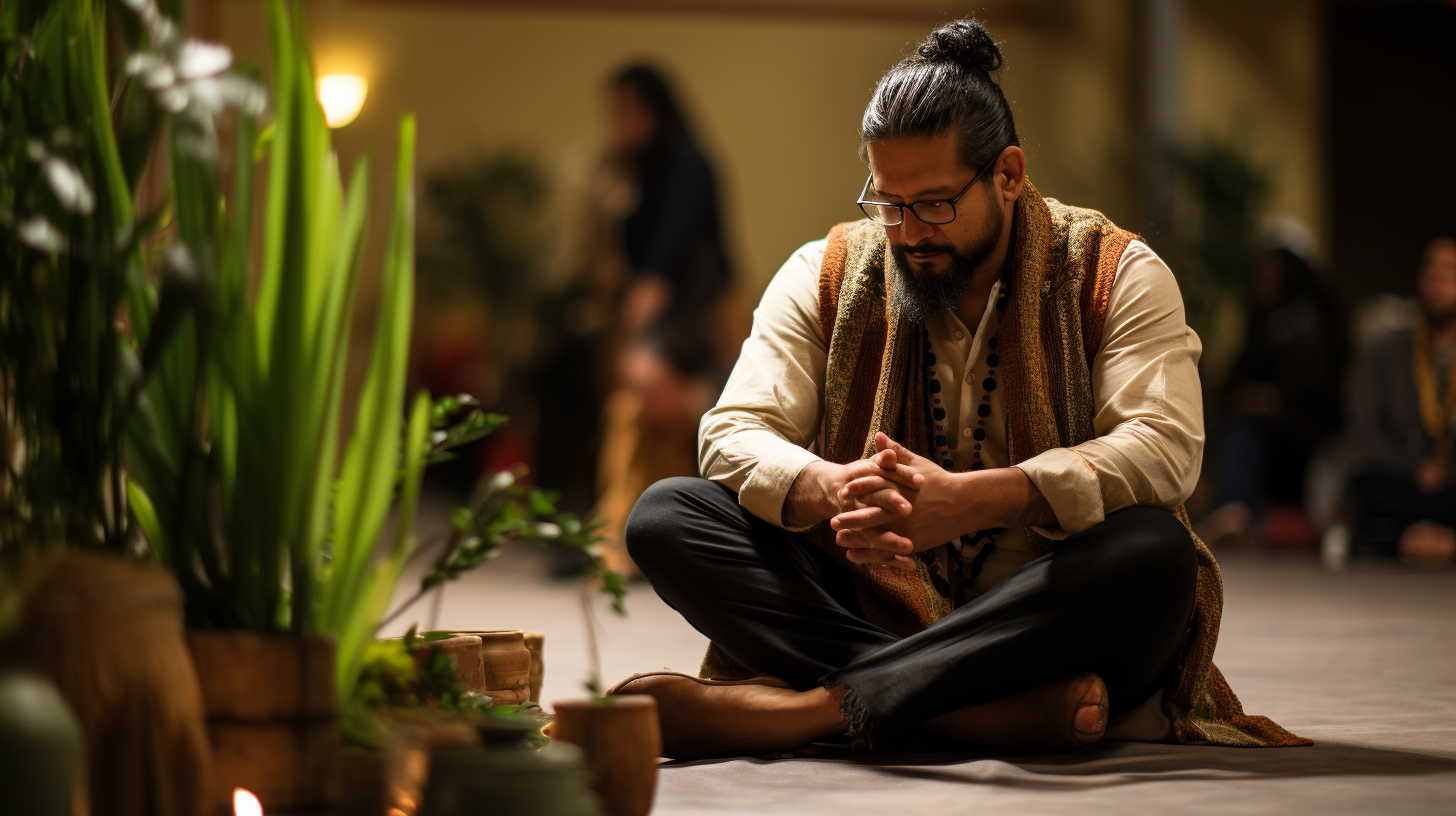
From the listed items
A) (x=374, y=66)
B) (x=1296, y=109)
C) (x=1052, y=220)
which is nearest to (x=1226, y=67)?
(x=1296, y=109)

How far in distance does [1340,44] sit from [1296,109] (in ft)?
1.65

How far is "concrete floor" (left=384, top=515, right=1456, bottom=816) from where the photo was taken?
1510 mm

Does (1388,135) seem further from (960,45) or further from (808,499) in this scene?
(808,499)

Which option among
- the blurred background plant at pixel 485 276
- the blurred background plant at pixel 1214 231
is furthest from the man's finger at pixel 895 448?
the blurred background plant at pixel 485 276

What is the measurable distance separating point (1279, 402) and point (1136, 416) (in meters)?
4.37

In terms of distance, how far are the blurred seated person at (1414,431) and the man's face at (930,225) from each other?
3.61 metres

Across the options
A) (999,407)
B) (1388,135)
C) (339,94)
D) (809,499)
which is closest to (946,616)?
(809,499)

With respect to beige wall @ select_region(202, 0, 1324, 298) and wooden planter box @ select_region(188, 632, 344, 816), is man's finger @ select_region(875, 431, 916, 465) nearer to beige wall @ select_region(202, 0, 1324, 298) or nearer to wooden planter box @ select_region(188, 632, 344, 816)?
wooden planter box @ select_region(188, 632, 344, 816)

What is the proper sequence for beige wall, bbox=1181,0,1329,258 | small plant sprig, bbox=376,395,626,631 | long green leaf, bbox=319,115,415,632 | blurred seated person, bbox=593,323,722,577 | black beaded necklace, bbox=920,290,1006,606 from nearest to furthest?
long green leaf, bbox=319,115,415,632
small plant sprig, bbox=376,395,626,631
black beaded necklace, bbox=920,290,1006,606
blurred seated person, bbox=593,323,722,577
beige wall, bbox=1181,0,1329,258

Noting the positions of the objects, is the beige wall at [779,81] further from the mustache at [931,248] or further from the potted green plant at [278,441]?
the potted green plant at [278,441]

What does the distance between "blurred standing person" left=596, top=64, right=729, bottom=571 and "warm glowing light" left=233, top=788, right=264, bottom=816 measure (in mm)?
3003

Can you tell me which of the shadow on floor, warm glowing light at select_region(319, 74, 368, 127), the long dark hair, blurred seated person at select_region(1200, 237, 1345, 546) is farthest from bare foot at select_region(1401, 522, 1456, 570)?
warm glowing light at select_region(319, 74, 368, 127)

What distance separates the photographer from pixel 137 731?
3.69 ft

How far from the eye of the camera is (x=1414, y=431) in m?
5.14
